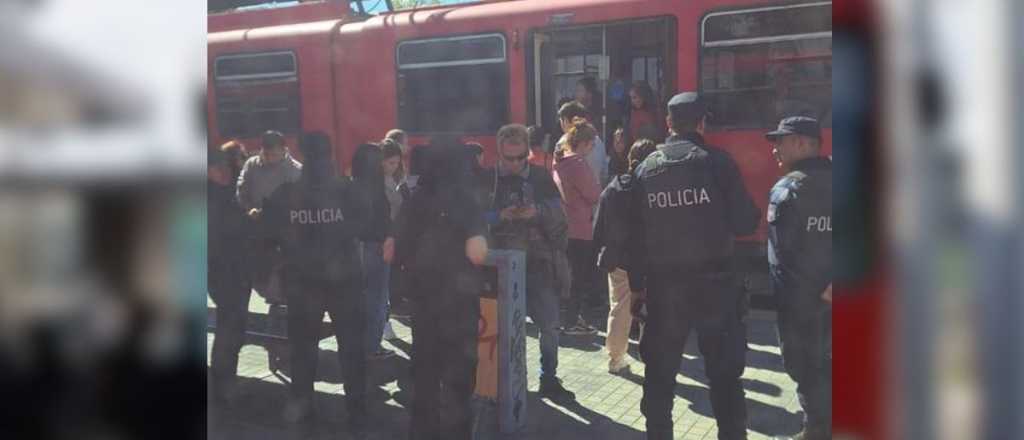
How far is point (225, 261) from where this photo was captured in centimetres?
238

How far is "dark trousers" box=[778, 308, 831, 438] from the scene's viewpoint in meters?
1.60

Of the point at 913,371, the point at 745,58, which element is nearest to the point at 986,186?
the point at 913,371

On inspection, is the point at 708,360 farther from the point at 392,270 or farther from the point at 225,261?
the point at 225,261

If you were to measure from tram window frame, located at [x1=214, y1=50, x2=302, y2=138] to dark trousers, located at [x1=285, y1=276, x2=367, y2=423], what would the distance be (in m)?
0.43

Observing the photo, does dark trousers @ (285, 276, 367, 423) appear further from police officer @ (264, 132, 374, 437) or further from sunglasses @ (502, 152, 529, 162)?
sunglasses @ (502, 152, 529, 162)

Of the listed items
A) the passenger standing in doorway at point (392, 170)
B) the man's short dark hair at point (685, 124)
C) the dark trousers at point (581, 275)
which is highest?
the man's short dark hair at point (685, 124)

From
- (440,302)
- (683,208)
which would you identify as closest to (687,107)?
(683,208)

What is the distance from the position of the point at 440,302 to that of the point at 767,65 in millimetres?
1033

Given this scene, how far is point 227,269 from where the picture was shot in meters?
2.37

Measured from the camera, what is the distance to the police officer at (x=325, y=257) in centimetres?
227

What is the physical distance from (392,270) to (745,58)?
105 centimetres

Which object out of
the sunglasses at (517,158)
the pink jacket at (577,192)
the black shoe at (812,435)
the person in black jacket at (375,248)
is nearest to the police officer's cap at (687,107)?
the pink jacket at (577,192)

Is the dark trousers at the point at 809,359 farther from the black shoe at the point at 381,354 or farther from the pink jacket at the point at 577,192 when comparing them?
the black shoe at the point at 381,354

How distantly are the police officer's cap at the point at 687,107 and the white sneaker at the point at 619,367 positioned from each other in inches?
23.5
